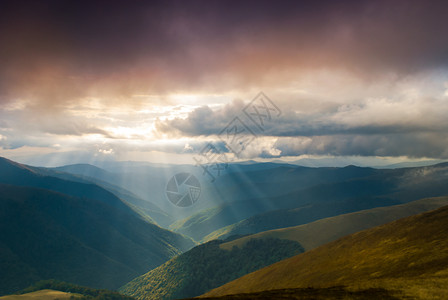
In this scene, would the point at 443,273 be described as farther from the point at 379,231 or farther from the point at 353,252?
the point at 379,231

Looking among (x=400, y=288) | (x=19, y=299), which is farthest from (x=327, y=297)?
(x=19, y=299)

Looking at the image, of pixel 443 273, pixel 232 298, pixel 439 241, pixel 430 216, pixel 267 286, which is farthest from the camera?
pixel 267 286

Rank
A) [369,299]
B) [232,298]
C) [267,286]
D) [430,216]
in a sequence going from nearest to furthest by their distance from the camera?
[369,299] → [232,298] → [430,216] → [267,286]

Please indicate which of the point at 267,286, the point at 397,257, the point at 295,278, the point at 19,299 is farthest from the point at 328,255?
the point at 19,299

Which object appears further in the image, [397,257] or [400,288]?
[397,257]

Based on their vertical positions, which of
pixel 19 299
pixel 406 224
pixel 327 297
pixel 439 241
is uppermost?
pixel 327 297

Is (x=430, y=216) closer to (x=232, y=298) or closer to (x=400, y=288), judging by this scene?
(x=400, y=288)

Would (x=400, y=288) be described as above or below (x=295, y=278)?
above
